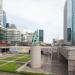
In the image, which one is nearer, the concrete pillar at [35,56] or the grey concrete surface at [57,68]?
the grey concrete surface at [57,68]

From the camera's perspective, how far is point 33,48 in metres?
49.9

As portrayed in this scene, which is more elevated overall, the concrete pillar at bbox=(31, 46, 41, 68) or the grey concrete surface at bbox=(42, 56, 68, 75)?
the concrete pillar at bbox=(31, 46, 41, 68)

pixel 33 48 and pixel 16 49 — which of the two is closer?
pixel 33 48

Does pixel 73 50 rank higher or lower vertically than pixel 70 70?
higher

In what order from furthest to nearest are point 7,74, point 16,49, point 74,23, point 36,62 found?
1. point 74,23
2. point 16,49
3. point 36,62
4. point 7,74

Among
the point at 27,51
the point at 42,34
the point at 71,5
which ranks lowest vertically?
the point at 27,51

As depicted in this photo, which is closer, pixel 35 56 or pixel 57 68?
pixel 57 68

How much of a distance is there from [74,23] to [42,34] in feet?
89.2

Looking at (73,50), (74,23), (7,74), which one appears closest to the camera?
(73,50)

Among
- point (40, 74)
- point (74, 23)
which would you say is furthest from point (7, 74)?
point (74, 23)

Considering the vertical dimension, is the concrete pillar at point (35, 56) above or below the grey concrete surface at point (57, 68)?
above

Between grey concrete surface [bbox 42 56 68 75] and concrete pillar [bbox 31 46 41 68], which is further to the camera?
concrete pillar [bbox 31 46 41 68]

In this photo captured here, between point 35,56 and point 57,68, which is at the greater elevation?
point 35,56

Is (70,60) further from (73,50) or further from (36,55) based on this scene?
(36,55)
